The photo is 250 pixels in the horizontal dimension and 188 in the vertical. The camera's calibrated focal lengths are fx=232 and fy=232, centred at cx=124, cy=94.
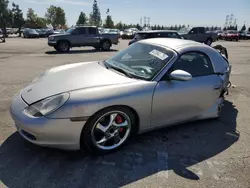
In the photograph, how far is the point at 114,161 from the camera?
2.88 m

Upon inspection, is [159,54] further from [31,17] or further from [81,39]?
[31,17]

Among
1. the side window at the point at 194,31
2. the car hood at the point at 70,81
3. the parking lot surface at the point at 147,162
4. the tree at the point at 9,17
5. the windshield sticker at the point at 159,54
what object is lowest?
the parking lot surface at the point at 147,162

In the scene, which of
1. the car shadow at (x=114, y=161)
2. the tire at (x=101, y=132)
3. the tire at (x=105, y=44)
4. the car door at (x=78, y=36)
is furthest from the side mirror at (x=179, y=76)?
the tire at (x=105, y=44)

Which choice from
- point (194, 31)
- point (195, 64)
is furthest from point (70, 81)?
point (194, 31)

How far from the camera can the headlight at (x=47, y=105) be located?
2.61 m

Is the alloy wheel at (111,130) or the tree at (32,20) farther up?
the tree at (32,20)

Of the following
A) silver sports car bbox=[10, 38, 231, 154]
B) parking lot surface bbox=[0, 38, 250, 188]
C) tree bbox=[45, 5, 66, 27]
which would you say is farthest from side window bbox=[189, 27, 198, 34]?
tree bbox=[45, 5, 66, 27]

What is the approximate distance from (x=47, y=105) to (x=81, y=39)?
14.4m

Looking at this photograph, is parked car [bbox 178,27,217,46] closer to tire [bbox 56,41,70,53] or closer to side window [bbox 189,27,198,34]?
side window [bbox 189,27,198,34]

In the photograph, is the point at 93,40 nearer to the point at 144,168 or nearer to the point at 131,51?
the point at 131,51

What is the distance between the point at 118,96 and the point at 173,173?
1109 millimetres

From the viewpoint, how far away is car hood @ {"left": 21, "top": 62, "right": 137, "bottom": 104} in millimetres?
2873

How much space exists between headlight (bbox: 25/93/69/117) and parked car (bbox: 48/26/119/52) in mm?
13884

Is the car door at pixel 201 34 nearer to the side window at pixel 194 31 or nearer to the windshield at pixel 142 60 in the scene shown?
the side window at pixel 194 31
